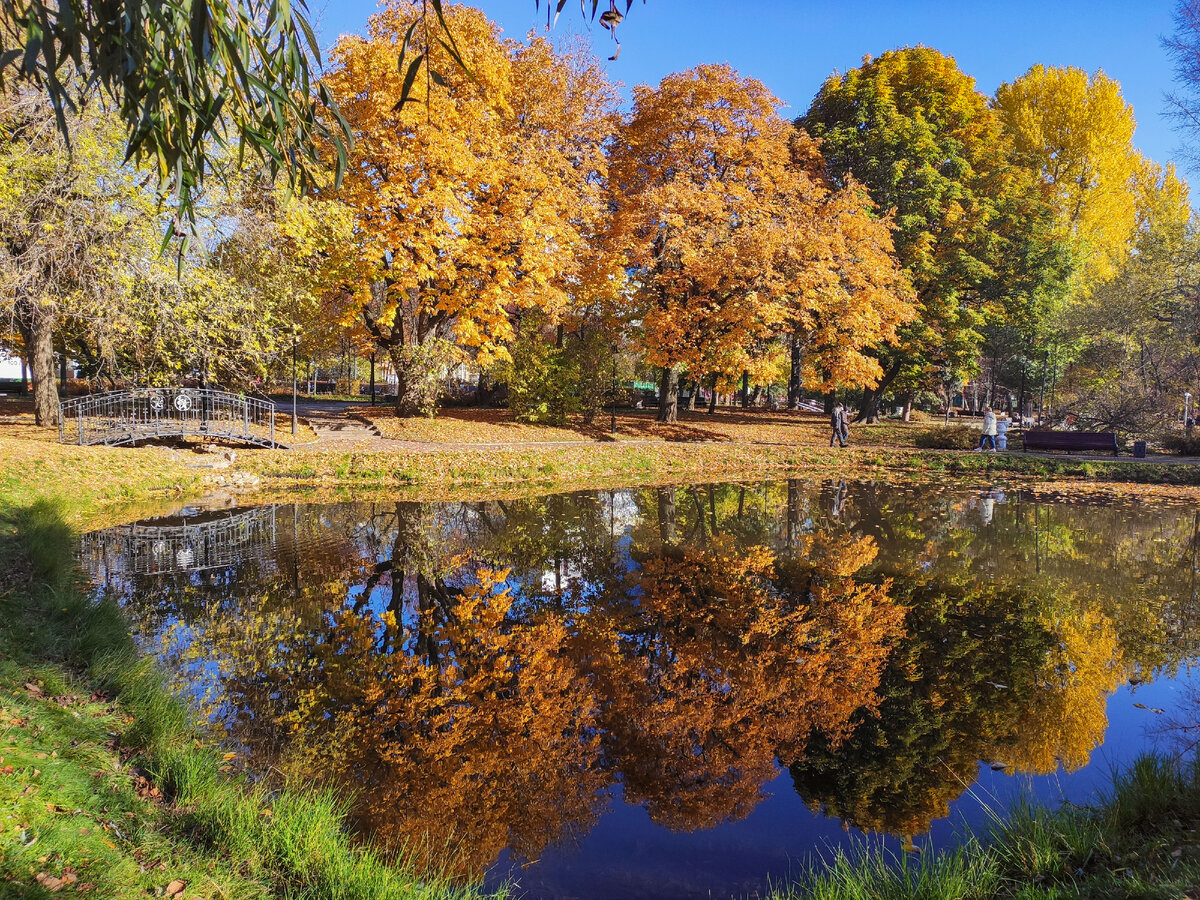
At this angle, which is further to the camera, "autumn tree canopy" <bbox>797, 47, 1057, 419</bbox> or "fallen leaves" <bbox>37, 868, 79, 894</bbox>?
"autumn tree canopy" <bbox>797, 47, 1057, 419</bbox>

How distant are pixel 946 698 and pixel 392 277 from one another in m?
18.7

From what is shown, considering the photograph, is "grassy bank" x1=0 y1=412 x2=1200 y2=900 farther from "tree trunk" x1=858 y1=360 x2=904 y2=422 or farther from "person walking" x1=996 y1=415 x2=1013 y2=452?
"tree trunk" x1=858 y1=360 x2=904 y2=422

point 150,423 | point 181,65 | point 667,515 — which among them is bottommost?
point 667,515

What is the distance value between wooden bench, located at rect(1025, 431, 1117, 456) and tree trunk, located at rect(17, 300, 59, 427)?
90.1 ft

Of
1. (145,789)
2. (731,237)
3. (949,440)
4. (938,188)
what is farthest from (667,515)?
(938,188)

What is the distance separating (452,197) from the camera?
2020cm

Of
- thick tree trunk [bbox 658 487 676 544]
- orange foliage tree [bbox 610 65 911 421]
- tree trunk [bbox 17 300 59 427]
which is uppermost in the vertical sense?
orange foliage tree [bbox 610 65 911 421]

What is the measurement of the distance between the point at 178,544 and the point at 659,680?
312 inches

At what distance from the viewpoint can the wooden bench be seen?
22.3 metres

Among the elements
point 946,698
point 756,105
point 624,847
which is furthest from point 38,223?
point 756,105

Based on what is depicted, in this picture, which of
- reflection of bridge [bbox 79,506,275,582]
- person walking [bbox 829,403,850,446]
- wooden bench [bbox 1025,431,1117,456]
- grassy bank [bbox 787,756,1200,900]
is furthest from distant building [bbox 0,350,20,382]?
grassy bank [bbox 787,756,1200,900]

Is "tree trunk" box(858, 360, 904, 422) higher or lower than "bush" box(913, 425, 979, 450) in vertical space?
higher

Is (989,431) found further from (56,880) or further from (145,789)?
(56,880)

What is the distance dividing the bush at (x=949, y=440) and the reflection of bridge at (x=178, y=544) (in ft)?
70.3
